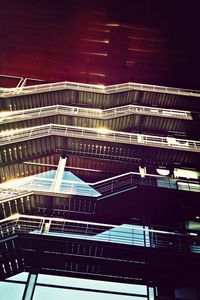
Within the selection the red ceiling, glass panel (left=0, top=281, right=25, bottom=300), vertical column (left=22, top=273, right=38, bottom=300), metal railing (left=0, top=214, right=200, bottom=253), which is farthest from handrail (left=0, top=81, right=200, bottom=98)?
glass panel (left=0, top=281, right=25, bottom=300)

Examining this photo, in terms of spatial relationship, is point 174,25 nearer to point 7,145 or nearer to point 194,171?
point 194,171

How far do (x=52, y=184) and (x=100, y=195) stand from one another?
225cm

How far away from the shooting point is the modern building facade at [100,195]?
319 inches

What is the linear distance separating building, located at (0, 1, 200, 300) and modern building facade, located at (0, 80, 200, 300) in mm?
34

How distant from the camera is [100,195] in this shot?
9.72 meters

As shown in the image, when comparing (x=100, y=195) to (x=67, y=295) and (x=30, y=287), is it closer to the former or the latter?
(x=67, y=295)

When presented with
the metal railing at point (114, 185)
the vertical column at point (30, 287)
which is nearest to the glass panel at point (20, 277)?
the vertical column at point (30, 287)

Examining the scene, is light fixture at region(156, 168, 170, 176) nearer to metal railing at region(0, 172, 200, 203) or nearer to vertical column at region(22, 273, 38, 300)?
metal railing at region(0, 172, 200, 203)

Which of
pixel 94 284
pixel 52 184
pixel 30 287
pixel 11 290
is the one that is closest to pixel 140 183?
pixel 52 184

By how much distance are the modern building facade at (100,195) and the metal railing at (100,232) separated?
33 mm

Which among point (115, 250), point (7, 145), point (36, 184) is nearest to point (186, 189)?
point (115, 250)

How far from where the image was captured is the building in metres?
8.08

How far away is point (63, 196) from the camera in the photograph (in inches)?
376

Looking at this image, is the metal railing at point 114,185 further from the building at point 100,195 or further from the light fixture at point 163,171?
the light fixture at point 163,171
